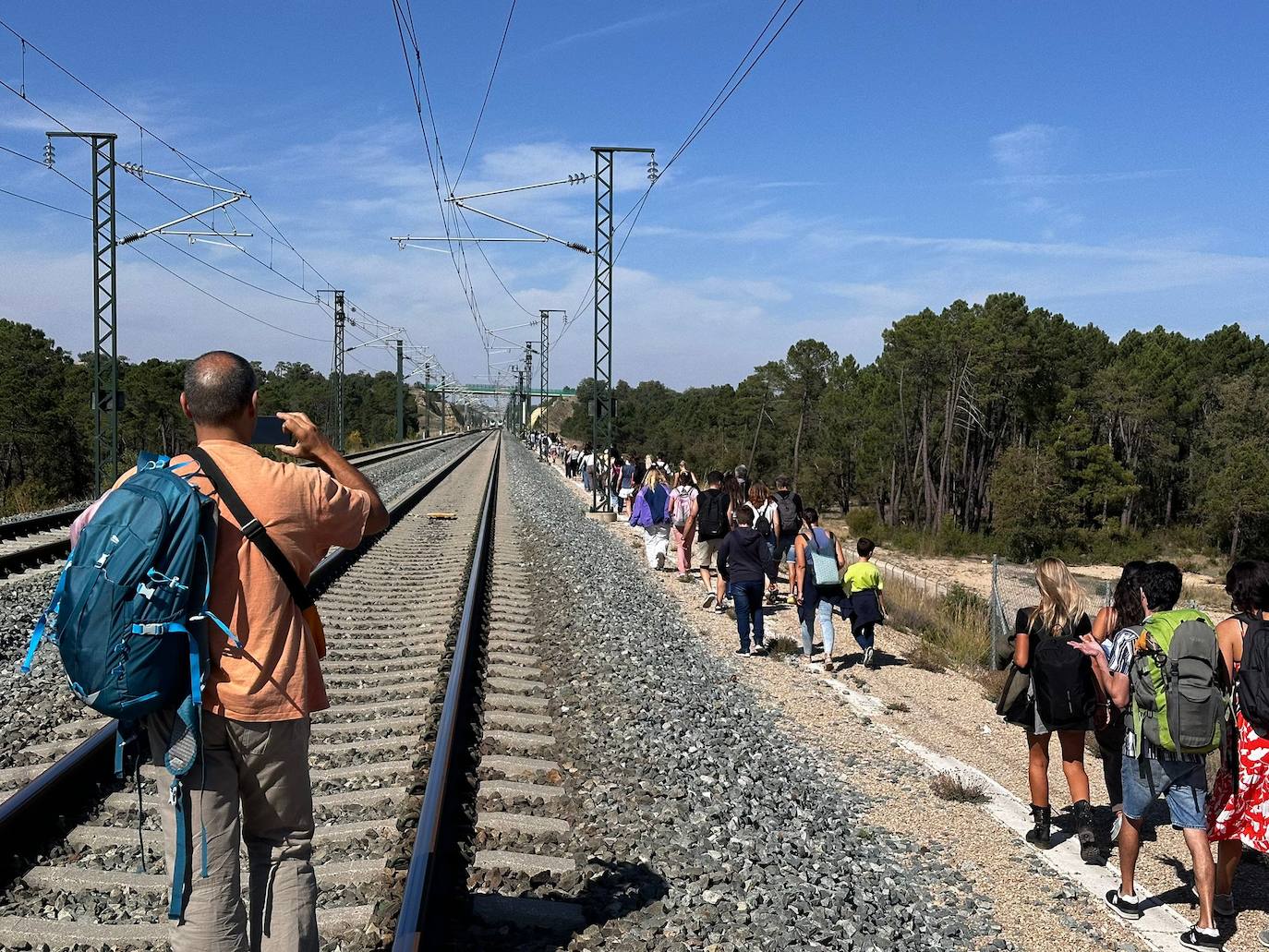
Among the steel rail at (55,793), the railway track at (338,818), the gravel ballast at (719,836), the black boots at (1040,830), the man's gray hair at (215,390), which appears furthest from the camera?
the black boots at (1040,830)

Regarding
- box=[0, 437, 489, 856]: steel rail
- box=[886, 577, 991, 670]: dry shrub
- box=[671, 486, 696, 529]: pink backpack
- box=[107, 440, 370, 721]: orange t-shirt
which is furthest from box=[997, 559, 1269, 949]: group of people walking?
box=[671, 486, 696, 529]: pink backpack

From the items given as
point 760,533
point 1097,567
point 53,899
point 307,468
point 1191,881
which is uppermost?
point 307,468

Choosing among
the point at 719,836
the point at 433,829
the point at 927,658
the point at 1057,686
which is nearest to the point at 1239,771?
the point at 1057,686

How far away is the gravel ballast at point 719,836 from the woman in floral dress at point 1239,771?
130 centimetres

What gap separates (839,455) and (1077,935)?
72.2m

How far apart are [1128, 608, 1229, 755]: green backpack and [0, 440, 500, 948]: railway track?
3.35 meters

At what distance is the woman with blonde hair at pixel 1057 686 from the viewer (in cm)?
609

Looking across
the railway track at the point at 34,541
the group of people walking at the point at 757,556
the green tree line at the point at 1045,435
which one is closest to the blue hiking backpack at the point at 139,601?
the group of people walking at the point at 757,556

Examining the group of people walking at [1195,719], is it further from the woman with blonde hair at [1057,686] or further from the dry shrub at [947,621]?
the dry shrub at [947,621]

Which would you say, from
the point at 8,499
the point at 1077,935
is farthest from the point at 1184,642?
the point at 8,499

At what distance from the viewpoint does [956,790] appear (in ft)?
22.8

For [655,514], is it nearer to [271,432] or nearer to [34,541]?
[34,541]

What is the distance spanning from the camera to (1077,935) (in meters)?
4.99

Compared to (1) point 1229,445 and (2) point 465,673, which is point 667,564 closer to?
(2) point 465,673
